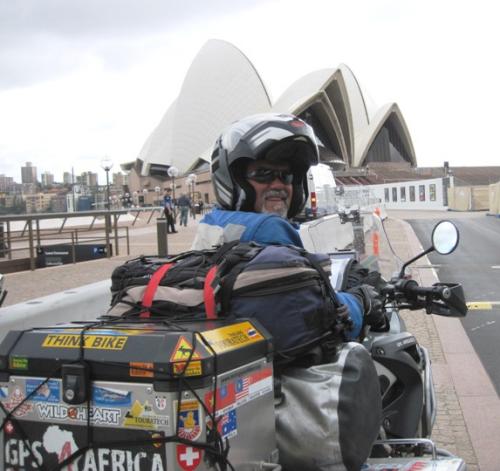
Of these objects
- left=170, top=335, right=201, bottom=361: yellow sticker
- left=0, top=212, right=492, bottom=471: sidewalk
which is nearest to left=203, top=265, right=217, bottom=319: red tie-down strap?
left=170, top=335, right=201, bottom=361: yellow sticker

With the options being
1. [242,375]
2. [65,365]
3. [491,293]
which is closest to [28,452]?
[65,365]

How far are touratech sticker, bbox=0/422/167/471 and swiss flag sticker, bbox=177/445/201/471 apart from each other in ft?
0.13

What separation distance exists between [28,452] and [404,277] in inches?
74.2

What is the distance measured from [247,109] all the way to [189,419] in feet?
223

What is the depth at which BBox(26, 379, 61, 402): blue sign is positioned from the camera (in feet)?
5.49

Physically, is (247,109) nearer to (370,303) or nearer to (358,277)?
(358,277)

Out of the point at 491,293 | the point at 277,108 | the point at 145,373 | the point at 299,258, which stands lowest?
the point at 491,293

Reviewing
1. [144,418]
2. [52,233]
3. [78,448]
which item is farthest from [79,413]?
[52,233]

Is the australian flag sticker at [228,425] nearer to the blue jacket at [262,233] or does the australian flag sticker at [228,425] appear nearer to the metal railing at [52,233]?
the blue jacket at [262,233]

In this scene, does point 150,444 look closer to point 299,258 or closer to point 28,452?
point 28,452

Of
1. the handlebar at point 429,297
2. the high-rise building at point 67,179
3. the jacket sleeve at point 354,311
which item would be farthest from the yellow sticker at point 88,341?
the high-rise building at point 67,179

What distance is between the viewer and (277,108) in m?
69.4

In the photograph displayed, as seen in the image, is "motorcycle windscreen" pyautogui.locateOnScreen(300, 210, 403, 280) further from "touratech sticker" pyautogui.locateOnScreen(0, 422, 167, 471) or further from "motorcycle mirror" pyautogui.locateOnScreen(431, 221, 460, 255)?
"touratech sticker" pyautogui.locateOnScreen(0, 422, 167, 471)

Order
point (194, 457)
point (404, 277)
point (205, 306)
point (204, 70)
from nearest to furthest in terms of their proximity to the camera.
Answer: point (194, 457)
point (205, 306)
point (404, 277)
point (204, 70)
